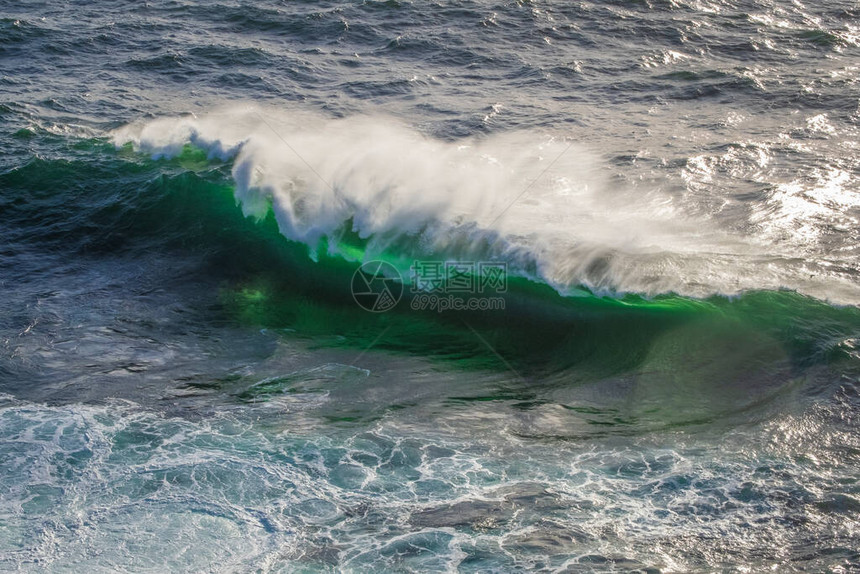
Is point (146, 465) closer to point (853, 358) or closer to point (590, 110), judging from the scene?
point (853, 358)

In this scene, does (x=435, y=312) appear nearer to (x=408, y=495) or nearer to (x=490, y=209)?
(x=490, y=209)

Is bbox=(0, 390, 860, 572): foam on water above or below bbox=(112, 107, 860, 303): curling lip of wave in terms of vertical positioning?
below

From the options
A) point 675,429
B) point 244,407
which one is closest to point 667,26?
point 675,429

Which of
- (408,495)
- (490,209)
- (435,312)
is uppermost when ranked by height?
(490,209)

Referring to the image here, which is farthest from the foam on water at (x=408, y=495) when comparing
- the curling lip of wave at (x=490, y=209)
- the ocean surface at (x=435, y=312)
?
the curling lip of wave at (x=490, y=209)

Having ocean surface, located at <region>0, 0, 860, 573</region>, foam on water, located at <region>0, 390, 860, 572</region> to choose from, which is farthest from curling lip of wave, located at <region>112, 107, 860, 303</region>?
foam on water, located at <region>0, 390, 860, 572</region>

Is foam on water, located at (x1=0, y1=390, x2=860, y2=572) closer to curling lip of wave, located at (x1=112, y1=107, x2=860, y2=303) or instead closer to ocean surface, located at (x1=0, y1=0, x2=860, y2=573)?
ocean surface, located at (x1=0, y1=0, x2=860, y2=573)

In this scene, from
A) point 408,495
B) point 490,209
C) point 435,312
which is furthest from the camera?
point 490,209

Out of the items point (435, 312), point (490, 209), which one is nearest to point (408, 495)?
point (435, 312)
